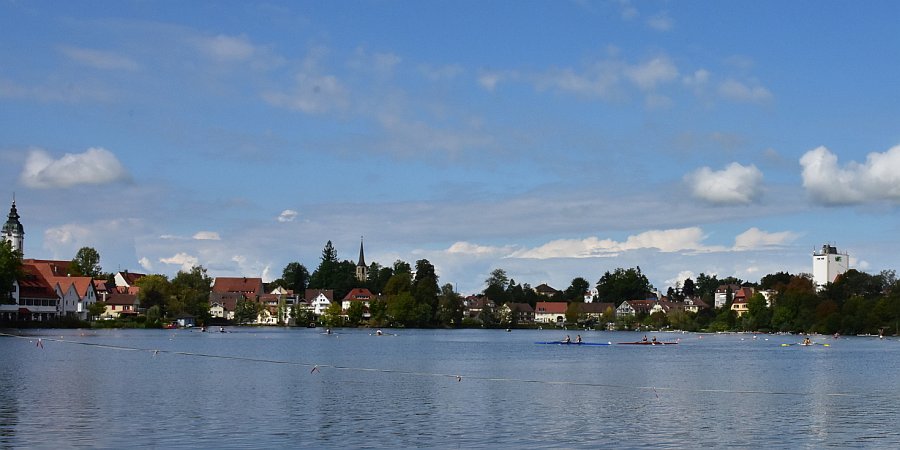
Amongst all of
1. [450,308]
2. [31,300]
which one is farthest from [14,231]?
[450,308]

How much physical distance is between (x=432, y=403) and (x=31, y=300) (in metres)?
97.9

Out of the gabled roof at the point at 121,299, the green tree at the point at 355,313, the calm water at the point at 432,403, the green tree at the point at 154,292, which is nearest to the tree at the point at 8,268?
the calm water at the point at 432,403

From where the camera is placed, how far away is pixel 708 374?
192 ft

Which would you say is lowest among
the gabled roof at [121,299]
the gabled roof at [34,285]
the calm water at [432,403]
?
the calm water at [432,403]

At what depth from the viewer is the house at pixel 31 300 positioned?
384 ft

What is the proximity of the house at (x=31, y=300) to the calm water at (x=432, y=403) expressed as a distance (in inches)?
2069

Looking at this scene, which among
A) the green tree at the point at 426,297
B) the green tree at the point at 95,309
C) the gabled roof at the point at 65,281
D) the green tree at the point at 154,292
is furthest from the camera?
the green tree at the point at 426,297

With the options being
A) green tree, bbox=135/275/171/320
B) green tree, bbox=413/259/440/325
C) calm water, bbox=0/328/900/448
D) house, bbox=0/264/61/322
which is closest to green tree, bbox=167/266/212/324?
green tree, bbox=135/275/171/320

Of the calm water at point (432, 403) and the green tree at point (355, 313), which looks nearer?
the calm water at point (432, 403)

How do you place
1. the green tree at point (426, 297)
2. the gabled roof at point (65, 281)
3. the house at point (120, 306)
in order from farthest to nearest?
the green tree at point (426, 297), the house at point (120, 306), the gabled roof at point (65, 281)

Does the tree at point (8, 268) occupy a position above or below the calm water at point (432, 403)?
above

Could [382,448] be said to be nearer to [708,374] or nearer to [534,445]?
[534,445]

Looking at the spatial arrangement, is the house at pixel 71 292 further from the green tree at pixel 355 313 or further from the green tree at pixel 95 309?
the green tree at pixel 355 313

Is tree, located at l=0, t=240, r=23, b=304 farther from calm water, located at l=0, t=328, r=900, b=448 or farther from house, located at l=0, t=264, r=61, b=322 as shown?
calm water, located at l=0, t=328, r=900, b=448
